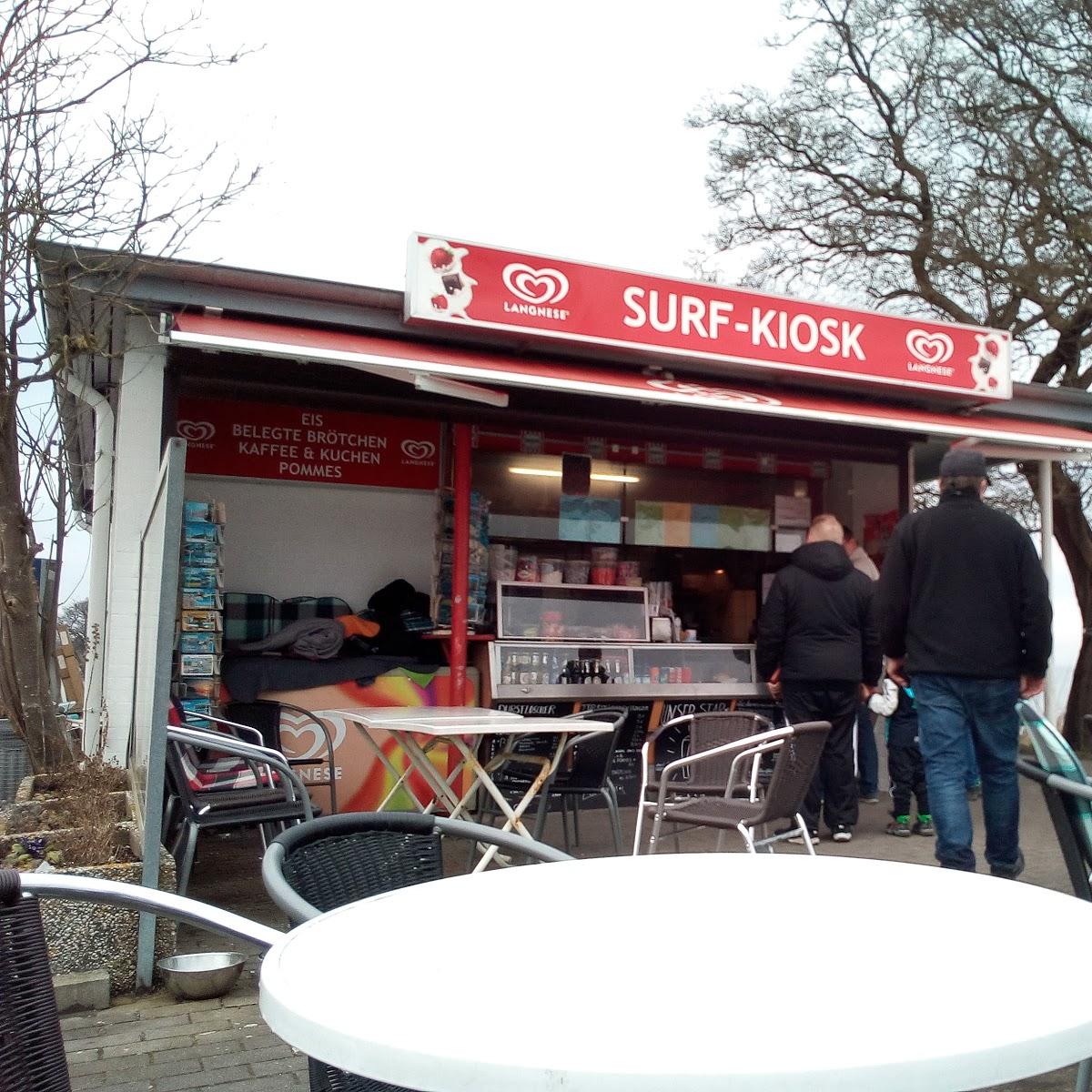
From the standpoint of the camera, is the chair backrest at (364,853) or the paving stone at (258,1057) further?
the paving stone at (258,1057)

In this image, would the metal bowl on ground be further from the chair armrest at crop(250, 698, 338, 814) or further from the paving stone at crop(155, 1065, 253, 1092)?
the chair armrest at crop(250, 698, 338, 814)

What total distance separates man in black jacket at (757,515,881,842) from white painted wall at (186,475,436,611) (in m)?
2.42

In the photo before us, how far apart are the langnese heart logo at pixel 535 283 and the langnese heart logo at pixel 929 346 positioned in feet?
8.89

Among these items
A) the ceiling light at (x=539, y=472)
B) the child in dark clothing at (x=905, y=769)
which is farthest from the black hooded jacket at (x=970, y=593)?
the ceiling light at (x=539, y=472)

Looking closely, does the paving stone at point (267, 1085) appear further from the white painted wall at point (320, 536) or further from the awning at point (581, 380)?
the white painted wall at point (320, 536)

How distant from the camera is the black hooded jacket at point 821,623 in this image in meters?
6.04

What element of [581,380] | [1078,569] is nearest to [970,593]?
[581,380]

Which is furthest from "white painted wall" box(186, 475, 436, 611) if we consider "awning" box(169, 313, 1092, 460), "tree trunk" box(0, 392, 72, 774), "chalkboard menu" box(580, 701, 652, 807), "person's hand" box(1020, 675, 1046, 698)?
"person's hand" box(1020, 675, 1046, 698)

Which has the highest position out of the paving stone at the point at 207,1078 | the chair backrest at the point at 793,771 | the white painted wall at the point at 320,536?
the white painted wall at the point at 320,536

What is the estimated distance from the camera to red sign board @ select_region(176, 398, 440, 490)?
6.87m

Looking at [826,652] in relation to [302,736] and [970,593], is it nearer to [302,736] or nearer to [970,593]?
[970,593]

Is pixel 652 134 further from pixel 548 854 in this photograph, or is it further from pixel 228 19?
pixel 548 854

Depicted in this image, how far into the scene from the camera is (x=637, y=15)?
441 inches

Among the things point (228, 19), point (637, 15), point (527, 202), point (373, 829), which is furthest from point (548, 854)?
point (527, 202)
